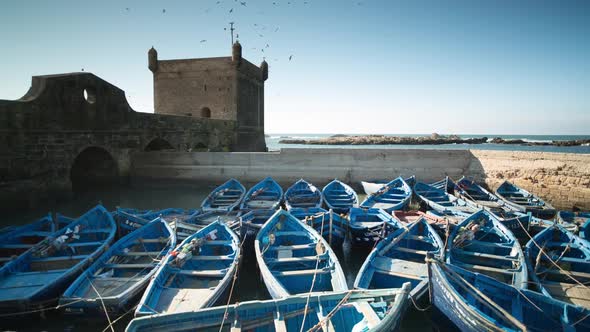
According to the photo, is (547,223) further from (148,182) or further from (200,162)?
(148,182)

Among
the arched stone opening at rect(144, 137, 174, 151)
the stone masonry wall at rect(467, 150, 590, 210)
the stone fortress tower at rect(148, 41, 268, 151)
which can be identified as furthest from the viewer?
the stone fortress tower at rect(148, 41, 268, 151)

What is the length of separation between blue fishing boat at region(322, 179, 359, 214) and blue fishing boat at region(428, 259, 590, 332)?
18.2ft

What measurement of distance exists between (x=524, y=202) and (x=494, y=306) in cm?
894

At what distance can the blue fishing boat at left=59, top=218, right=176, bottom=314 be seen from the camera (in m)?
4.78

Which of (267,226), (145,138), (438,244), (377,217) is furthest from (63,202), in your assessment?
(438,244)

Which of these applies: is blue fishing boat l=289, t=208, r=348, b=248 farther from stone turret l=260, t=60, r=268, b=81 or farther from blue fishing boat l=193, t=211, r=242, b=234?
stone turret l=260, t=60, r=268, b=81

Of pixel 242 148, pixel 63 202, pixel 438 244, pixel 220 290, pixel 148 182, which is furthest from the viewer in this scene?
pixel 242 148

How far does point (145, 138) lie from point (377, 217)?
13451mm

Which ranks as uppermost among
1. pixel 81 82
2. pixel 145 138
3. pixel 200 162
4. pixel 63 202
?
pixel 81 82

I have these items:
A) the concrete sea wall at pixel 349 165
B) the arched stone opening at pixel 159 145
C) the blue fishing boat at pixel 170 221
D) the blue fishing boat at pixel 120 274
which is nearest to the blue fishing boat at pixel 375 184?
the concrete sea wall at pixel 349 165

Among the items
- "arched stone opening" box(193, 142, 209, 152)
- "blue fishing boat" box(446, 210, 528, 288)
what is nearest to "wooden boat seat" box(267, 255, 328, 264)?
"blue fishing boat" box(446, 210, 528, 288)

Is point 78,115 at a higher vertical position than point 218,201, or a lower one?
higher

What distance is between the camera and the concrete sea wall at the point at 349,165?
13633 millimetres

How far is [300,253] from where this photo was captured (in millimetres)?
6602
